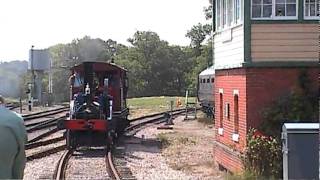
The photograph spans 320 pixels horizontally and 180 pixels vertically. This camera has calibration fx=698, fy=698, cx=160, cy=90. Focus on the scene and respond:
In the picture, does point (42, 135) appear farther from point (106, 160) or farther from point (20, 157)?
point (20, 157)

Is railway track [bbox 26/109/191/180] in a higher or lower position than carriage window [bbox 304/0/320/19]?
lower

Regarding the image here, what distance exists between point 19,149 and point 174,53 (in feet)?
347

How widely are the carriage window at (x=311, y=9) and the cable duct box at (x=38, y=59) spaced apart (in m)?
59.8

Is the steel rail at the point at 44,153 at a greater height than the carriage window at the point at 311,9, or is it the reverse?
the carriage window at the point at 311,9

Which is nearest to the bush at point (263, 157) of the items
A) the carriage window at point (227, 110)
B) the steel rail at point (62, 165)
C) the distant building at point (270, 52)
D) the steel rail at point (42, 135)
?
the distant building at point (270, 52)

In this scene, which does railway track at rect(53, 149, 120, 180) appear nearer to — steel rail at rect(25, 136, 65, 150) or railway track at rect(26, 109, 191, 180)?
railway track at rect(26, 109, 191, 180)

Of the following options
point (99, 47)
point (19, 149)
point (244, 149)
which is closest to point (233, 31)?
point (244, 149)

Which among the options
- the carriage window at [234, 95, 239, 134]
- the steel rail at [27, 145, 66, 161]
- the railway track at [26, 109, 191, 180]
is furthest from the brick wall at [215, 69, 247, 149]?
the steel rail at [27, 145, 66, 161]

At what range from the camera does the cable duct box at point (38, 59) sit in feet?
238

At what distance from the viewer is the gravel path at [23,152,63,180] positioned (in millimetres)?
16378

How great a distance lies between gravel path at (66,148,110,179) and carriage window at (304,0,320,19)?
232 inches

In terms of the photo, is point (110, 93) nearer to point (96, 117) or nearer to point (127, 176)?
point (96, 117)

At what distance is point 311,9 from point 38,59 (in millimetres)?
61090

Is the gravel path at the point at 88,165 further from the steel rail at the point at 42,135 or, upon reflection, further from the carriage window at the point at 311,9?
the carriage window at the point at 311,9
